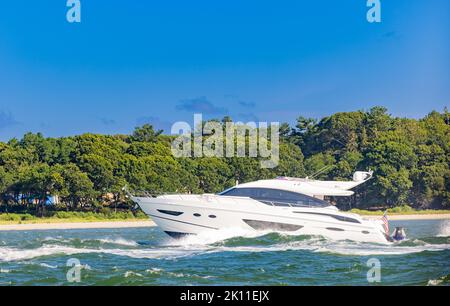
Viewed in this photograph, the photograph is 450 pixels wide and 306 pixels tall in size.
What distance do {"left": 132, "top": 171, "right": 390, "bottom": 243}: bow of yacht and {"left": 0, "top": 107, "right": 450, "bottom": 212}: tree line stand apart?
32979 mm

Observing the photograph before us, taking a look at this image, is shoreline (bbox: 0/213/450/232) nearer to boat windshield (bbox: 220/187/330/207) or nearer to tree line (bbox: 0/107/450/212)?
tree line (bbox: 0/107/450/212)

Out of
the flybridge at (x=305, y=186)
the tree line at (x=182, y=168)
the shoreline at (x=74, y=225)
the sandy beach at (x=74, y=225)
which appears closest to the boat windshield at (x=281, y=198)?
the flybridge at (x=305, y=186)

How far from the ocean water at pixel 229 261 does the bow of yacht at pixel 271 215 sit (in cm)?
50

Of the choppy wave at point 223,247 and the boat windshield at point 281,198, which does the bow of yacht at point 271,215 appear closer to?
the boat windshield at point 281,198

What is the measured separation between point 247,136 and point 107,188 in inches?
904

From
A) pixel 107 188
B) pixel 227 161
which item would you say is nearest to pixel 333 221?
pixel 107 188

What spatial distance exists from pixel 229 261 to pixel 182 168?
4629cm

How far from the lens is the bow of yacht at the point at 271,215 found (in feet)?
→ 120

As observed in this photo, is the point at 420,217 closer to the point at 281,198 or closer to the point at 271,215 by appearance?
the point at 281,198

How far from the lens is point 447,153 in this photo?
87.8m

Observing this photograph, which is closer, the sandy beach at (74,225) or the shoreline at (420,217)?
the sandy beach at (74,225)

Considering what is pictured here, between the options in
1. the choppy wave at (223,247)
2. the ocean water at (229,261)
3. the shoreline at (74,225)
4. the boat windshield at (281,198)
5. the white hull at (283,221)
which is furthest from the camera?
the shoreline at (74,225)

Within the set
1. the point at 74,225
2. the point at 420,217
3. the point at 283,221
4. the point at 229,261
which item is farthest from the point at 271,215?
the point at 420,217
